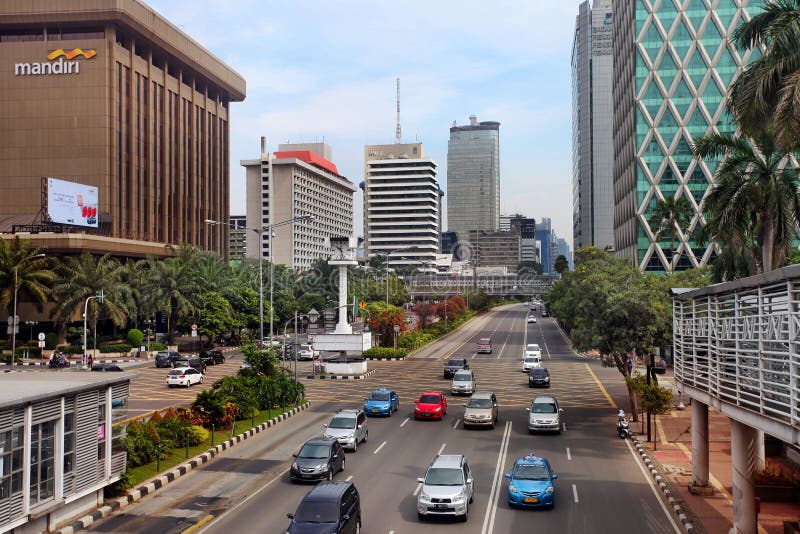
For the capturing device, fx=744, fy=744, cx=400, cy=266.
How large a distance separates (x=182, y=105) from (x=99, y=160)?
96.0ft

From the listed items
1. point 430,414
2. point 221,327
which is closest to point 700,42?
point 221,327

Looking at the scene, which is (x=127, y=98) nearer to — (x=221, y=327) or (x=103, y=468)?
(x=221, y=327)

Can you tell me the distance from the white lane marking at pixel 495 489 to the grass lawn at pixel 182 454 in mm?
11082

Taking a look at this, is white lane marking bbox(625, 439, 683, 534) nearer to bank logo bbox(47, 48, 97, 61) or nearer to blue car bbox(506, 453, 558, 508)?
blue car bbox(506, 453, 558, 508)

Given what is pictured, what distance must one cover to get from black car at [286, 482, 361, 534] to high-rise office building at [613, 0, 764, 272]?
80.9 meters

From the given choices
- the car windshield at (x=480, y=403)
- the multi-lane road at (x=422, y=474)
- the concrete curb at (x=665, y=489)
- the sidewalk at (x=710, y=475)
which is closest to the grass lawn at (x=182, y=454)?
the multi-lane road at (x=422, y=474)

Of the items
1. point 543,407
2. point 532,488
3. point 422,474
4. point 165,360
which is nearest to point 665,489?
point 532,488

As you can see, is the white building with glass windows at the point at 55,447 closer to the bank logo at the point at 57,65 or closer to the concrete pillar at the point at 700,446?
the concrete pillar at the point at 700,446

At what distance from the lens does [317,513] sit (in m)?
17.5

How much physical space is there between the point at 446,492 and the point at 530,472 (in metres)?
3.40

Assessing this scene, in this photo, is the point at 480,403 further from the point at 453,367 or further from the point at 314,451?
the point at 453,367

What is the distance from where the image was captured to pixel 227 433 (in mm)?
32906

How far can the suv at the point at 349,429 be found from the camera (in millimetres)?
29906

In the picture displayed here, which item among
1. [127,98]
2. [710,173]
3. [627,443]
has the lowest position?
[627,443]
